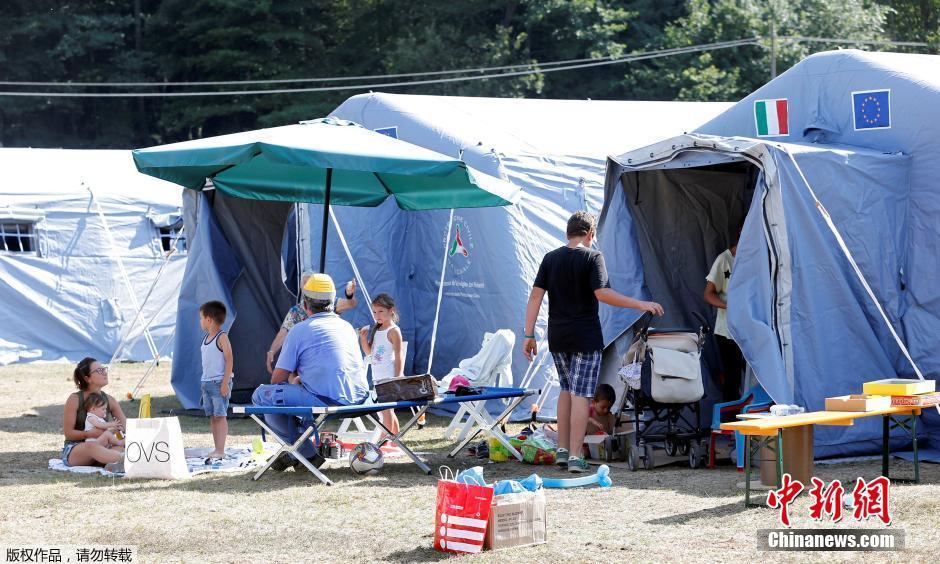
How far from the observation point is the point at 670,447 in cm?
795

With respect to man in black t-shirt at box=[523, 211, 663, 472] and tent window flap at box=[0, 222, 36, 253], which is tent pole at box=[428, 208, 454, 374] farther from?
tent window flap at box=[0, 222, 36, 253]

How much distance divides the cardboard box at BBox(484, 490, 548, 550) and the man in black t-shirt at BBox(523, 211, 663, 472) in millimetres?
2200

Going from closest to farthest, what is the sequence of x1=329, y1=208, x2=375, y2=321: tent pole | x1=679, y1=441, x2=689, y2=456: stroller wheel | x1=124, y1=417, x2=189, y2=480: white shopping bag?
x1=124, y1=417, x2=189, y2=480: white shopping bag
x1=679, y1=441, x2=689, y2=456: stroller wheel
x1=329, y1=208, x2=375, y2=321: tent pole

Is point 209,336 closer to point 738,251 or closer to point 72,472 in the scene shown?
point 72,472

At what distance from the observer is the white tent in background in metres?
15.8

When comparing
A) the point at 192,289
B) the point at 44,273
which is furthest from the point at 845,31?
the point at 192,289

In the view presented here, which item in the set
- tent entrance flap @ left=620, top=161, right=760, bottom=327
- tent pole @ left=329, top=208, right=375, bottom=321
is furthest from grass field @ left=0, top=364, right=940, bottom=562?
tent pole @ left=329, top=208, right=375, bottom=321

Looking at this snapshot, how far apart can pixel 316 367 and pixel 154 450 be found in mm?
1174

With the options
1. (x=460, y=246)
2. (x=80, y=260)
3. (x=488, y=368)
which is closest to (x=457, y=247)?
(x=460, y=246)

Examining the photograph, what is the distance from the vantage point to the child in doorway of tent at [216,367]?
8.11 meters

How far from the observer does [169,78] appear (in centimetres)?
3136

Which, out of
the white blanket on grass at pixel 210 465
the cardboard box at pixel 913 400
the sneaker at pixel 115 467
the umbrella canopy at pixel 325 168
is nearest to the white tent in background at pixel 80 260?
the umbrella canopy at pixel 325 168

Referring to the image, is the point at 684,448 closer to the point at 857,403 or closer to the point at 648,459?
the point at 648,459

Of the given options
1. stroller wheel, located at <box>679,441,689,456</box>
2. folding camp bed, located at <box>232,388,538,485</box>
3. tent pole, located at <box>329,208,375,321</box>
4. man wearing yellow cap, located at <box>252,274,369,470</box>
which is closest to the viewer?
folding camp bed, located at <box>232,388,538,485</box>
